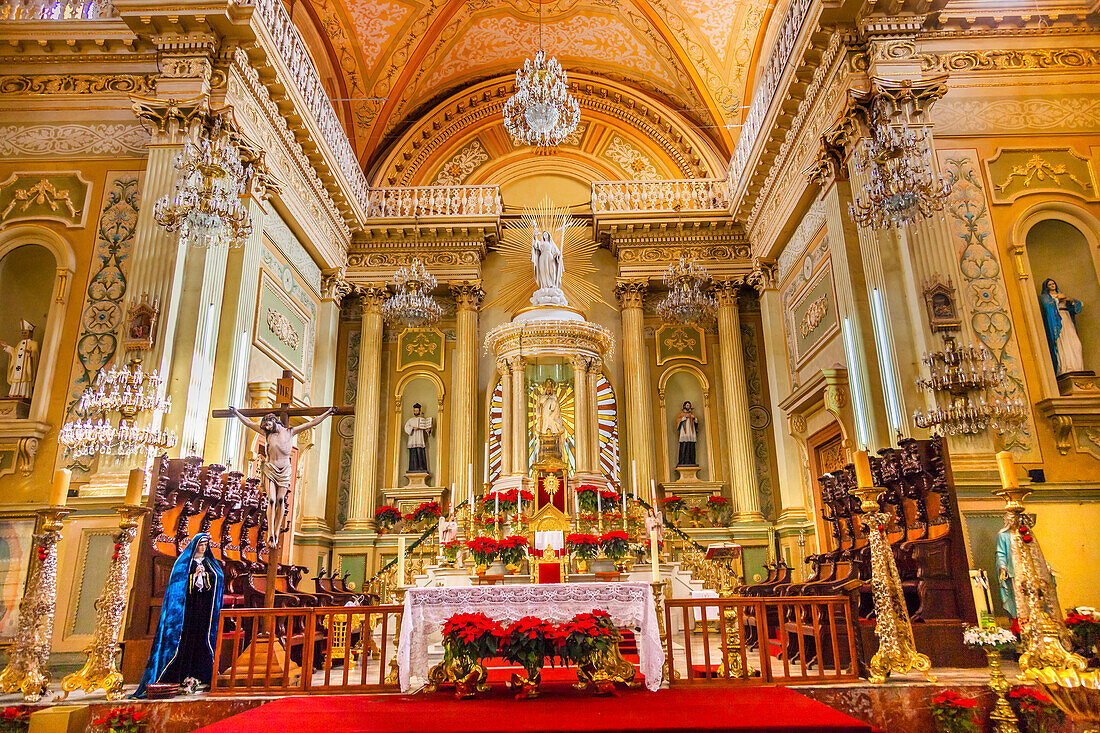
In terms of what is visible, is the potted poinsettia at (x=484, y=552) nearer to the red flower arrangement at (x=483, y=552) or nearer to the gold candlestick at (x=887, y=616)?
the red flower arrangement at (x=483, y=552)

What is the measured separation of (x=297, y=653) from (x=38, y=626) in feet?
9.65

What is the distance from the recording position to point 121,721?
15.9ft

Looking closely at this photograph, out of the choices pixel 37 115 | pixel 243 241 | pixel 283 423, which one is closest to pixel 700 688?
pixel 283 423

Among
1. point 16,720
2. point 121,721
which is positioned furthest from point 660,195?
point 16,720

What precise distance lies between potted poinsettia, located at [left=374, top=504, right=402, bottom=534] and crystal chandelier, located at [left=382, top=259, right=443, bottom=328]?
3576 mm

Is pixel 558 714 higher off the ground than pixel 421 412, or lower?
lower

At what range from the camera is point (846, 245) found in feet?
31.4

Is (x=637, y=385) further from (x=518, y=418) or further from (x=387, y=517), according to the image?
(x=387, y=517)

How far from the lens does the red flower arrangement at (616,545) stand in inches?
337

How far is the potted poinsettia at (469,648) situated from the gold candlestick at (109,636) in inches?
97.8

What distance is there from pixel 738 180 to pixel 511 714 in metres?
12.4

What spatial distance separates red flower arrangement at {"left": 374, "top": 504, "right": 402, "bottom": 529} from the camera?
13438 millimetres

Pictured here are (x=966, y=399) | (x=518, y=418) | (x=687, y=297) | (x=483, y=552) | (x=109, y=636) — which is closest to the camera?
(x=109, y=636)

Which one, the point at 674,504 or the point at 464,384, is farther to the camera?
the point at 464,384
